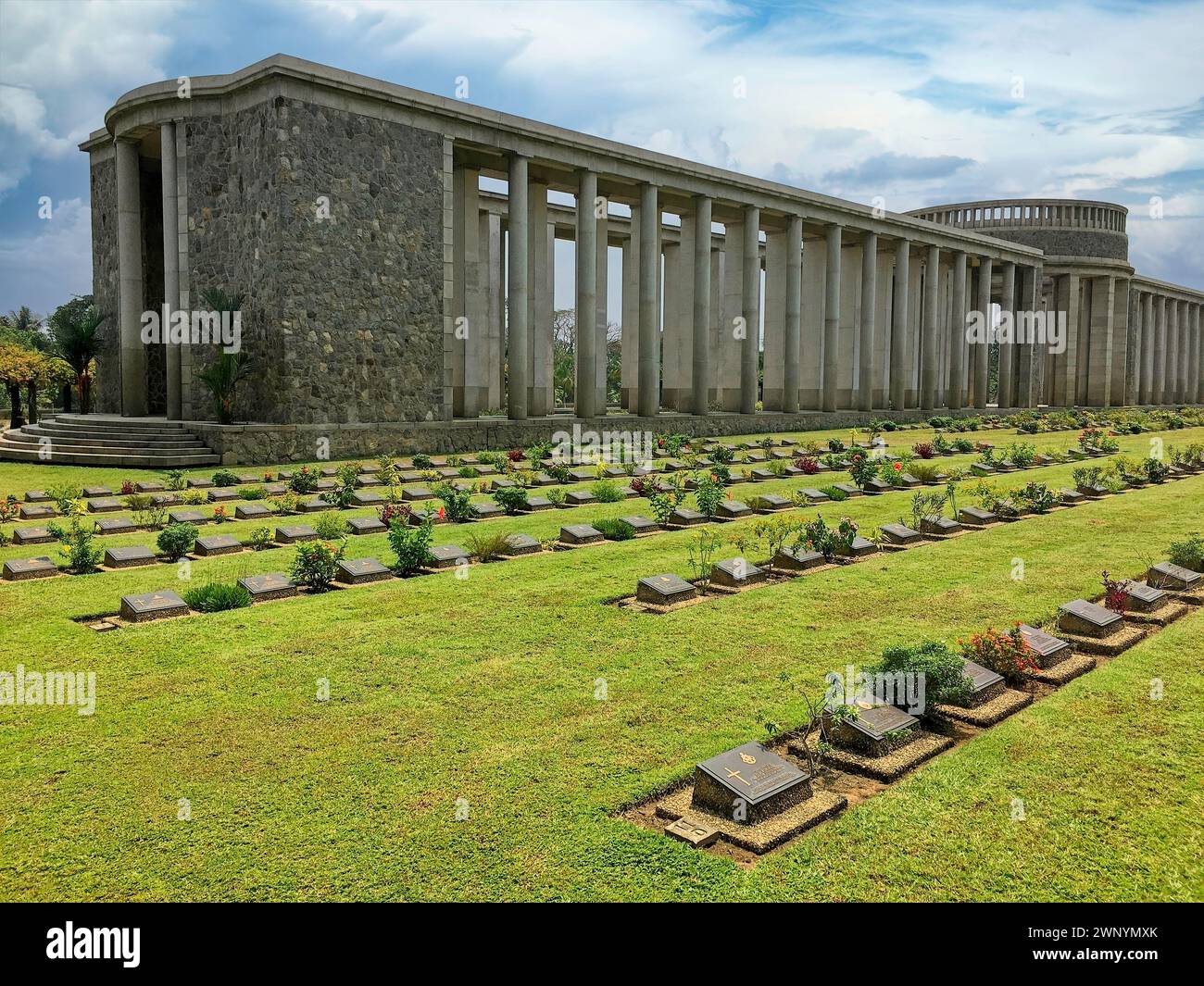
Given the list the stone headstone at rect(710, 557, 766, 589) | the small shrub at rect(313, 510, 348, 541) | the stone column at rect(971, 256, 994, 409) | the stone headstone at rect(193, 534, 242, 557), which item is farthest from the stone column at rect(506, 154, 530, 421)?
the stone column at rect(971, 256, 994, 409)

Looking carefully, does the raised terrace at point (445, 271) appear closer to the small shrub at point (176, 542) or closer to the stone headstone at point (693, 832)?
the small shrub at point (176, 542)

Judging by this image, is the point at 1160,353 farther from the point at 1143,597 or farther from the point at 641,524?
the point at 1143,597

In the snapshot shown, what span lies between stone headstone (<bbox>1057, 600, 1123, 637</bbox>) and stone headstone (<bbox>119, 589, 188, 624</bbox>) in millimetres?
7509

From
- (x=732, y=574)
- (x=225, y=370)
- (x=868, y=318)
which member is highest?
(x=868, y=318)

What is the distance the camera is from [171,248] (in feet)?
83.9

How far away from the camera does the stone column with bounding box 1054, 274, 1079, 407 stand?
2189 inches

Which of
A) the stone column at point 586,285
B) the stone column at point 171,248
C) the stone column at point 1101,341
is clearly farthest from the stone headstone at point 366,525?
the stone column at point 1101,341

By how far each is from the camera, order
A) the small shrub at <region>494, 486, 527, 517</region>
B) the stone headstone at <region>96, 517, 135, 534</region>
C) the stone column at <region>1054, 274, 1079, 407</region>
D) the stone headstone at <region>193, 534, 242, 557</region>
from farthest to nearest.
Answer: the stone column at <region>1054, 274, 1079, 407</region>, the small shrub at <region>494, 486, 527, 517</region>, the stone headstone at <region>96, 517, 135, 534</region>, the stone headstone at <region>193, 534, 242, 557</region>

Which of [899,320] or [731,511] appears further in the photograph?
[899,320]

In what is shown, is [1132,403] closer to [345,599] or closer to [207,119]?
[207,119]

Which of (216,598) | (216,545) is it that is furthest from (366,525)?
(216,598)

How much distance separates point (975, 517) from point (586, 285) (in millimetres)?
18190

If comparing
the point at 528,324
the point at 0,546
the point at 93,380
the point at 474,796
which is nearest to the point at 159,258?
the point at 93,380

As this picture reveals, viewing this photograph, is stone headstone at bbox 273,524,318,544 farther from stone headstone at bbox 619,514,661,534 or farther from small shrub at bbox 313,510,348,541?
stone headstone at bbox 619,514,661,534
